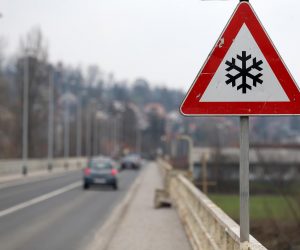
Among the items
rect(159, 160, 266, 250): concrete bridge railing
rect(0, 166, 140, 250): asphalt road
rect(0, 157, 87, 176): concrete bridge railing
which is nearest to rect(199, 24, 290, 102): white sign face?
rect(159, 160, 266, 250): concrete bridge railing

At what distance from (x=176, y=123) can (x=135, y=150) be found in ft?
48.7

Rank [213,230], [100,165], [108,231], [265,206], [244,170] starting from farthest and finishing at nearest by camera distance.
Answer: [265,206] → [100,165] → [108,231] → [213,230] → [244,170]

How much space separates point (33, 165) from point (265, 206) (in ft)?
68.0

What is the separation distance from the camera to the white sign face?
5309mm

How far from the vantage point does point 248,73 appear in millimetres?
5309

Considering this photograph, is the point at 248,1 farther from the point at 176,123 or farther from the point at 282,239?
the point at 176,123

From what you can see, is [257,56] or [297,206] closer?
[257,56]

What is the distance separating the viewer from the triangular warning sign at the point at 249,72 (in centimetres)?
531

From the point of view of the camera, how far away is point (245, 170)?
530 centimetres

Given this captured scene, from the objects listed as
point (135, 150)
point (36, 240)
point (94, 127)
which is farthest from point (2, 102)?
point (135, 150)

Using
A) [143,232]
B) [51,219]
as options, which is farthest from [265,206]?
[143,232]

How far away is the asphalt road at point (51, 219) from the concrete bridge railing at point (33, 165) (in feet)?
69.6

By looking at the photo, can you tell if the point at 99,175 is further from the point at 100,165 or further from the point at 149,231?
the point at 149,231

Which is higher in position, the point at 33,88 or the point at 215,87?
the point at 33,88
